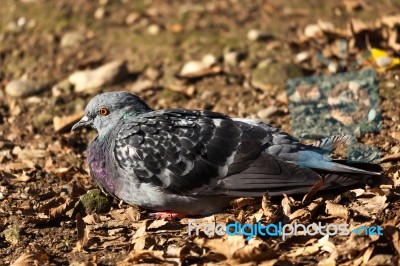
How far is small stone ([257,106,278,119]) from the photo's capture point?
8047mm

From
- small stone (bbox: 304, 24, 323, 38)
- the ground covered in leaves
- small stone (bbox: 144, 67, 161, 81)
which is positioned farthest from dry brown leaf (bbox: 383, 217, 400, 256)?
small stone (bbox: 304, 24, 323, 38)

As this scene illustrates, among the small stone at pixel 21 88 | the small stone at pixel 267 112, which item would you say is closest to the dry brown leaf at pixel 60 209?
the small stone at pixel 267 112

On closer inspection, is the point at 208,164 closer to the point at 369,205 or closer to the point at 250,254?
the point at 250,254

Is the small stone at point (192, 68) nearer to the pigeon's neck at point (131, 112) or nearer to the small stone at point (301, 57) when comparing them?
the small stone at point (301, 57)

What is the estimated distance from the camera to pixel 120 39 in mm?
10516

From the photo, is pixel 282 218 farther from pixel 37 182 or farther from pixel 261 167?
pixel 37 182

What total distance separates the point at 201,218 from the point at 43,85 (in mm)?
4565

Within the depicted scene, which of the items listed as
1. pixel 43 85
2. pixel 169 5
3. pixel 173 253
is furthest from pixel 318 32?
pixel 173 253

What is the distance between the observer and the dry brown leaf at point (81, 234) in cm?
550

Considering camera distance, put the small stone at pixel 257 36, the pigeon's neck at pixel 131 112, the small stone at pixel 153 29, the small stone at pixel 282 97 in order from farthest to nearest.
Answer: the small stone at pixel 153 29 < the small stone at pixel 257 36 < the small stone at pixel 282 97 < the pigeon's neck at pixel 131 112

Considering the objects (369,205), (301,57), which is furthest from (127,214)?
(301,57)

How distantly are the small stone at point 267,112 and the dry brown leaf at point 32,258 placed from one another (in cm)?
357

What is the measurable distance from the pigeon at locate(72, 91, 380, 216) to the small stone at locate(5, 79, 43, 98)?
Result: 11.8 feet

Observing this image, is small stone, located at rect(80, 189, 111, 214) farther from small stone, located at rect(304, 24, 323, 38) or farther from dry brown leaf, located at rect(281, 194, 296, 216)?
small stone, located at rect(304, 24, 323, 38)
